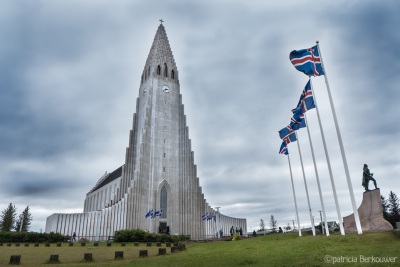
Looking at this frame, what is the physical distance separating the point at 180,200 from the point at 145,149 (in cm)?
1105

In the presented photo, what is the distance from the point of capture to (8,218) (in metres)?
80.6

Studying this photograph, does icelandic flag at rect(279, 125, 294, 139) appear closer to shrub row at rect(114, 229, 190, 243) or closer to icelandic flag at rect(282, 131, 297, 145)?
icelandic flag at rect(282, 131, 297, 145)

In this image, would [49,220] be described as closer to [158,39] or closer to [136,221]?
[136,221]

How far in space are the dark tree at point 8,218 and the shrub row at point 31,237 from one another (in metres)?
52.3

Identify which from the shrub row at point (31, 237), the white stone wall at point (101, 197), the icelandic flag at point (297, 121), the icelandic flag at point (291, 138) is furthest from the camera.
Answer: the white stone wall at point (101, 197)

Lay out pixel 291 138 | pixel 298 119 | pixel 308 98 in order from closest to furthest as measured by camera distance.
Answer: pixel 308 98 → pixel 298 119 → pixel 291 138

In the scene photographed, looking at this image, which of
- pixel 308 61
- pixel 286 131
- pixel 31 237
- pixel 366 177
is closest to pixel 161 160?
pixel 31 237

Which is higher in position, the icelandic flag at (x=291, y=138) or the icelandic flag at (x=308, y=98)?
the icelandic flag at (x=308, y=98)

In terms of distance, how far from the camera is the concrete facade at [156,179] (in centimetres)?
4891

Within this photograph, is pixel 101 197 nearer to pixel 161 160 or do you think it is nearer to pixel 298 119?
pixel 161 160

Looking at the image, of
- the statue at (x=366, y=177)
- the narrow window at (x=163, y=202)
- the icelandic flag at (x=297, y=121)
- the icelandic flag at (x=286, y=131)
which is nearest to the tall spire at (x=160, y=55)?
the narrow window at (x=163, y=202)

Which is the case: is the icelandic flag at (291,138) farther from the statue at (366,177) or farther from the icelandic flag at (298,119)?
the statue at (366,177)

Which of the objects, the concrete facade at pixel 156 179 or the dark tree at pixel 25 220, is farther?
the dark tree at pixel 25 220

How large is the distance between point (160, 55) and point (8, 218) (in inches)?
2425
